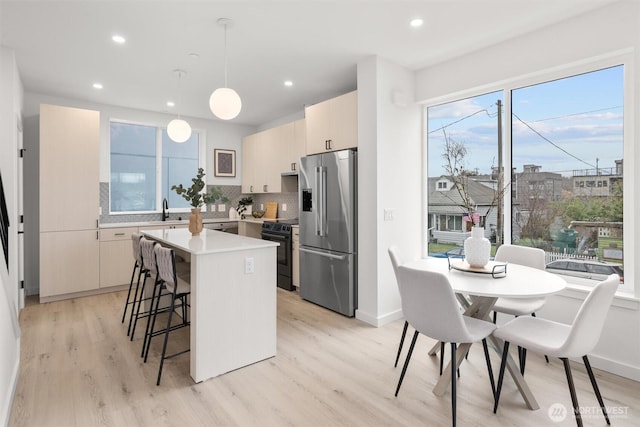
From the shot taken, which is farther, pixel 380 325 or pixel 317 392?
pixel 380 325

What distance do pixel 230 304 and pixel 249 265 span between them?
1.02 ft

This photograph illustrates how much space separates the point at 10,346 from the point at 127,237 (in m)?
2.62

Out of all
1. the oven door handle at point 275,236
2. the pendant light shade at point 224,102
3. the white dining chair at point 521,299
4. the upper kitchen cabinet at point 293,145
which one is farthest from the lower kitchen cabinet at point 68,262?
the white dining chair at point 521,299

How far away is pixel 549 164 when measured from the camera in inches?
118

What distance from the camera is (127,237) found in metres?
4.71

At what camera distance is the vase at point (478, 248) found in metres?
2.38

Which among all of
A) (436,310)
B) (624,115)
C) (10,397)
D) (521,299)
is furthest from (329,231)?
(10,397)

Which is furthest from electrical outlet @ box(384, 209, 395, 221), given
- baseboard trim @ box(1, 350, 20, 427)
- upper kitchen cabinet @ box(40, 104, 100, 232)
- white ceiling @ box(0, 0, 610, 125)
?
upper kitchen cabinet @ box(40, 104, 100, 232)

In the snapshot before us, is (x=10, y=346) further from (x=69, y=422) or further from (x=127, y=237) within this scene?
(x=127, y=237)

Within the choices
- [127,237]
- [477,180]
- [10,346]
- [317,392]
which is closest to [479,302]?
[317,392]

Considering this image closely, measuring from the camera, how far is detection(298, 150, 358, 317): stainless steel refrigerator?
3.65 metres

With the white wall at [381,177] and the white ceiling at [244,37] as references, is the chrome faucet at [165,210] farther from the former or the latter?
the white wall at [381,177]

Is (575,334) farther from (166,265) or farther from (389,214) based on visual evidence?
(166,265)

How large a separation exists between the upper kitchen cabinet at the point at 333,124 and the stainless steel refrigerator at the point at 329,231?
15 centimetres
